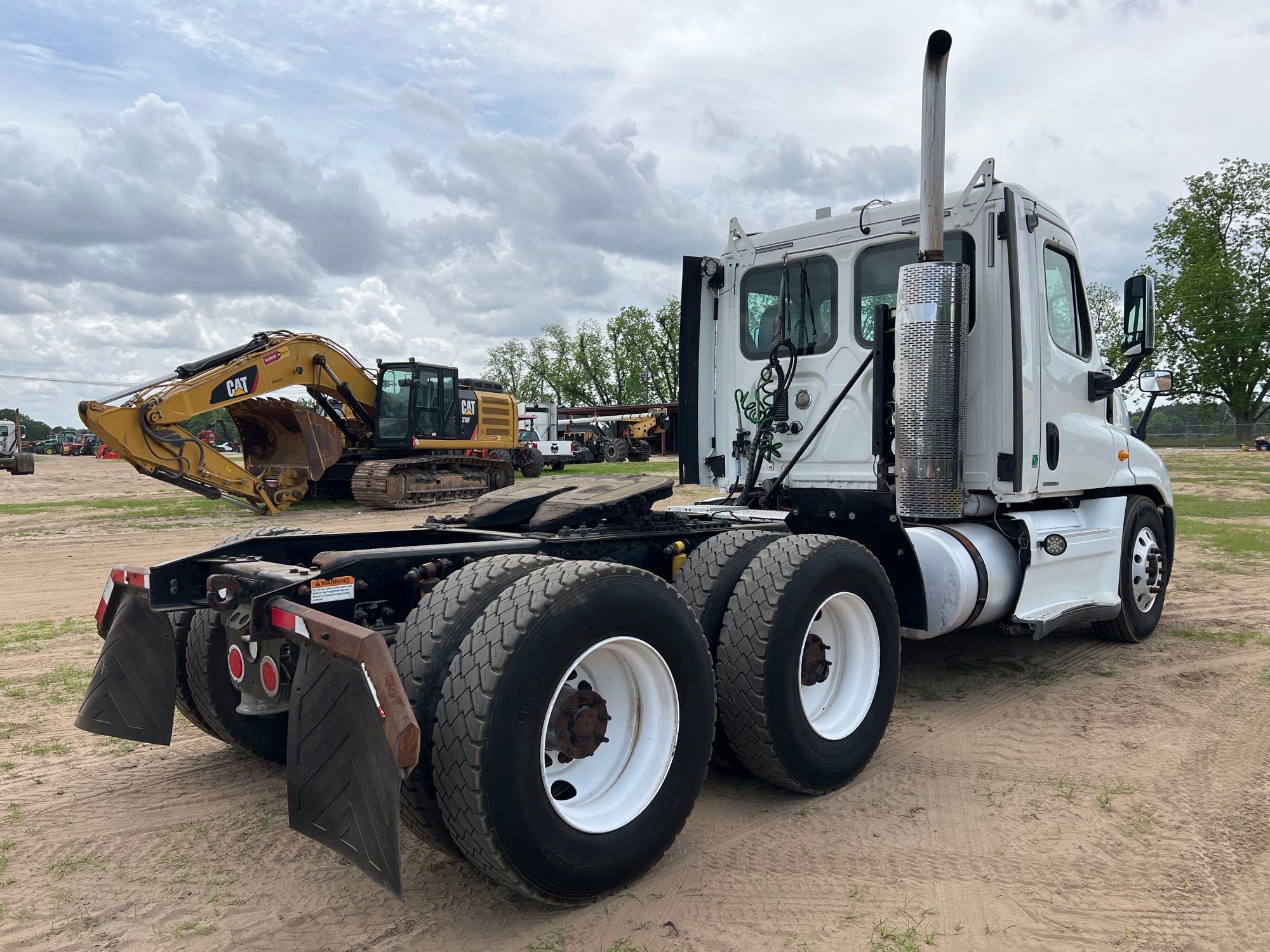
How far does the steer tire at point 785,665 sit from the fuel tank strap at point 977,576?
1.26m

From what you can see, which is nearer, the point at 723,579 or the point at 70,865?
the point at 70,865

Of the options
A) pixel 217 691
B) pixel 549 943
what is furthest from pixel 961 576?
pixel 217 691

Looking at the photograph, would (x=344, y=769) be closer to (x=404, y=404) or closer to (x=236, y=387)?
(x=236, y=387)

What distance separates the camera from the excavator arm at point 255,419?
48.0 feet

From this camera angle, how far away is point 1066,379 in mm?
5594

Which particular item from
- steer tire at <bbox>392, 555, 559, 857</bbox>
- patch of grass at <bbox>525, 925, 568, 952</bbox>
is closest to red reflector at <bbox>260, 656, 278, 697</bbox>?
steer tire at <bbox>392, 555, 559, 857</bbox>

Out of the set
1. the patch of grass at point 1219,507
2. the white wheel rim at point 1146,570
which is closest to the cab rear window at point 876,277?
the white wheel rim at point 1146,570

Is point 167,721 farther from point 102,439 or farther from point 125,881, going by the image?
point 102,439

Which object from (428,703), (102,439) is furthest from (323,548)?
(102,439)

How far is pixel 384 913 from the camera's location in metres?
2.89

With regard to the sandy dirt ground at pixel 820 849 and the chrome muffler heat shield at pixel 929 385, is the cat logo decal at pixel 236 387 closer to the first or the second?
the sandy dirt ground at pixel 820 849

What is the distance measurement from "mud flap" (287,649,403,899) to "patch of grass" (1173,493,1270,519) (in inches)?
579

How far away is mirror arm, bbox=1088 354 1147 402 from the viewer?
5926mm

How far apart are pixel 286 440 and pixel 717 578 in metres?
15.7
